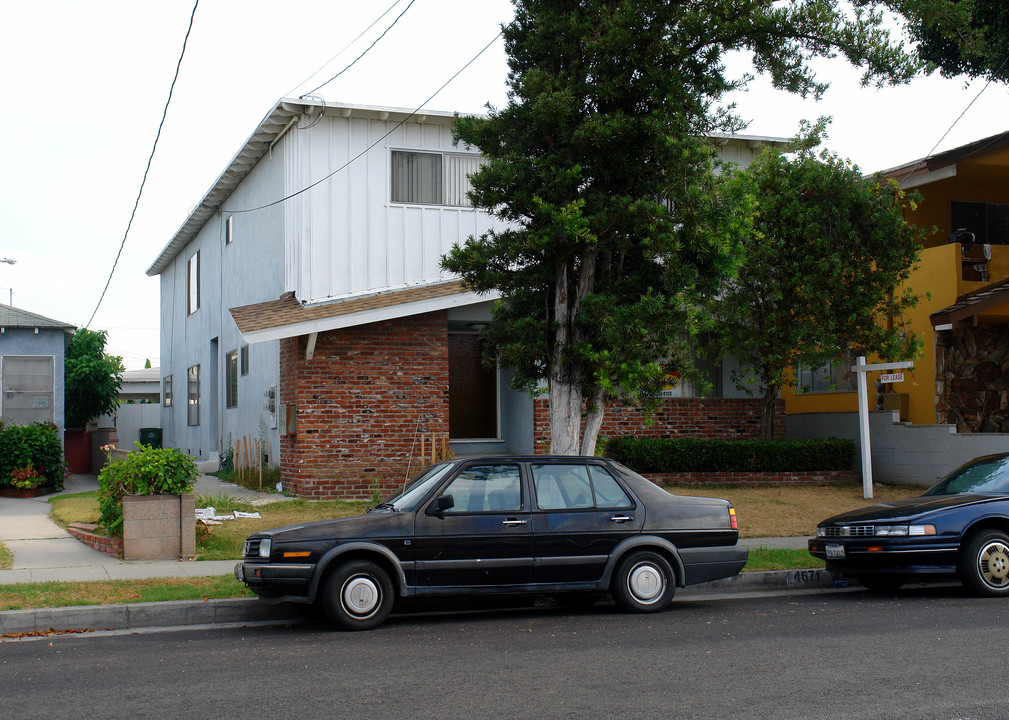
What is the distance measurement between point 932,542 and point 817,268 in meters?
8.96

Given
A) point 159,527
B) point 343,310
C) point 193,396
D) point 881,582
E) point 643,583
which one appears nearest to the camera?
point 643,583

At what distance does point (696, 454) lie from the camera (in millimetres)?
18172

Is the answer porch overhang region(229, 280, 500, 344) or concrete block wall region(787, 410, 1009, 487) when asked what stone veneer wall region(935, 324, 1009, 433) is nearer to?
concrete block wall region(787, 410, 1009, 487)

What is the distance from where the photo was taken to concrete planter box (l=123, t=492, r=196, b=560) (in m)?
11.3

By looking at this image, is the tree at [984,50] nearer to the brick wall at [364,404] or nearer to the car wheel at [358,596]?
the brick wall at [364,404]

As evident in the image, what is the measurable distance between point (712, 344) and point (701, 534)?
9875 mm

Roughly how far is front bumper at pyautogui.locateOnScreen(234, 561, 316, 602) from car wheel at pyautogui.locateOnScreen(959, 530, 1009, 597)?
20.0ft

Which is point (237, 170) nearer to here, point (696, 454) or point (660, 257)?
point (696, 454)

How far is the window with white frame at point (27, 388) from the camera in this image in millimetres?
21438

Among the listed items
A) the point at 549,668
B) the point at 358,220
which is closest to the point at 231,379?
the point at 358,220

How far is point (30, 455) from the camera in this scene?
19.8 meters

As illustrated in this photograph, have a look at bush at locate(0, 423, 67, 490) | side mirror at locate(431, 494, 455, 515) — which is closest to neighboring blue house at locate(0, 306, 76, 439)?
bush at locate(0, 423, 67, 490)

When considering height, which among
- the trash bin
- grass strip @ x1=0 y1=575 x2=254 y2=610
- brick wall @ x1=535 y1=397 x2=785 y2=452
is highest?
brick wall @ x1=535 y1=397 x2=785 y2=452

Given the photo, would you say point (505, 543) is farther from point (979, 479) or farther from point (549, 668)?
point (979, 479)
